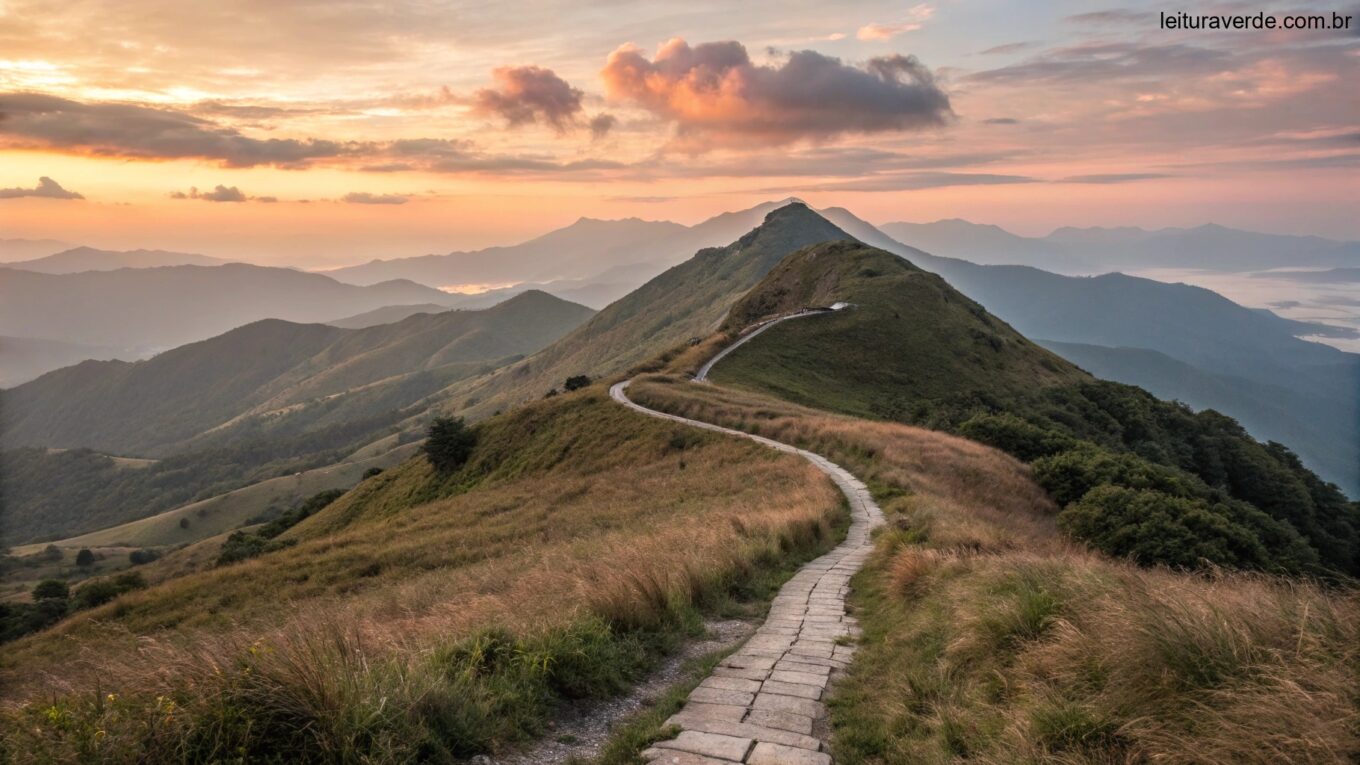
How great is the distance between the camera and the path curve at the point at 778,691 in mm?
6215

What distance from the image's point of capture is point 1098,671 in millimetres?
5828

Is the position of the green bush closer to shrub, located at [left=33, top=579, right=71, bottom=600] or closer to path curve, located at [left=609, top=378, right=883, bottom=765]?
path curve, located at [left=609, top=378, right=883, bottom=765]

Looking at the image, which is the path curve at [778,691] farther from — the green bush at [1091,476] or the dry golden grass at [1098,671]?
the green bush at [1091,476]

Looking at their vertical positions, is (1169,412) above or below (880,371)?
below

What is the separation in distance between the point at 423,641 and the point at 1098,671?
7.06 meters

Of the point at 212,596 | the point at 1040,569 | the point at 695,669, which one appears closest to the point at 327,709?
the point at 695,669

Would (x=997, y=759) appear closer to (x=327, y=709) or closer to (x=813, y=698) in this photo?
(x=813, y=698)

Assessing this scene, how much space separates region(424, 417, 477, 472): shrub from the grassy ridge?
26.6m

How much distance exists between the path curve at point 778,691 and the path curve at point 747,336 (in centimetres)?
4968

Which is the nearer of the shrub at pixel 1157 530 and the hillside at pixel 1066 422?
the shrub at pixel 1157 530

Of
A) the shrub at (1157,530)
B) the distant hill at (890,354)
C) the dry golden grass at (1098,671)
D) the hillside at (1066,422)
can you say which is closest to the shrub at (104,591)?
the hillside at (1066,422)

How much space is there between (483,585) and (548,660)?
10.9 m

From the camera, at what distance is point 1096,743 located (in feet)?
16.4

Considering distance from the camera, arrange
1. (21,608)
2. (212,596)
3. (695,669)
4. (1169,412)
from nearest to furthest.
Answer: (695,669), (212,596), (21,608), (1169,412)
